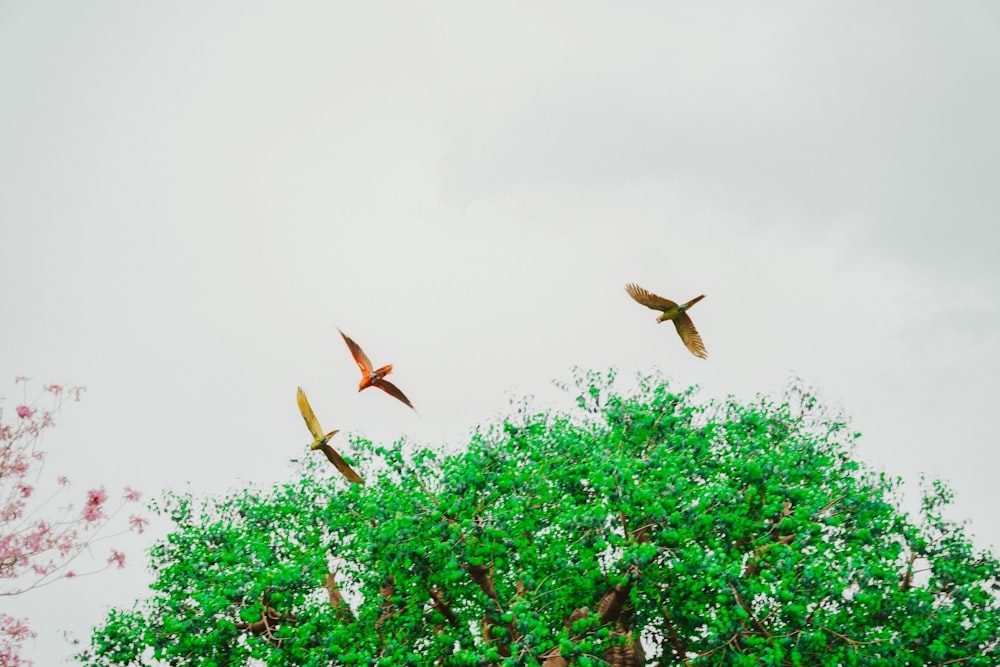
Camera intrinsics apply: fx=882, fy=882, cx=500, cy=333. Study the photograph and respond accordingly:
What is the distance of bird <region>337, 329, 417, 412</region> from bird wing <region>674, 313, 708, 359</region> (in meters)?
5.24

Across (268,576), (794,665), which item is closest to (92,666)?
(268,576)

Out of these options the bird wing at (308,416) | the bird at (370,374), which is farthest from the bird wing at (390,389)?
the bird wing at (308,416)

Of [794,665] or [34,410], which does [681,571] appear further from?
[34,410]

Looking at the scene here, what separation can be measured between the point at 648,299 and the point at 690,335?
3.37 feet

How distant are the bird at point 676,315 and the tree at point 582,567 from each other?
7.00 feet

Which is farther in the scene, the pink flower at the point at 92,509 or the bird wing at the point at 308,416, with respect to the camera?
the bird wing at the point at 308,416

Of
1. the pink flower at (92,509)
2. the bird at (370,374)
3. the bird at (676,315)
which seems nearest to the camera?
the pink flower at (92,509)

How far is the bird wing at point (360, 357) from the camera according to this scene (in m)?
15.0

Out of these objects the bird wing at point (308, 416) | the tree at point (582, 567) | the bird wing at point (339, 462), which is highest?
the bird wing at point (308, 416)

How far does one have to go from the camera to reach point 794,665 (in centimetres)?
1535

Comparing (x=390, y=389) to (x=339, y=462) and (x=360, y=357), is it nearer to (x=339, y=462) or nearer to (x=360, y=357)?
(x=360, y=357)

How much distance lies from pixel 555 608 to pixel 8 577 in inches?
357

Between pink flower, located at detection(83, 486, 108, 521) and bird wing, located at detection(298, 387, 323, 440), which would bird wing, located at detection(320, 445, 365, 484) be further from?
pink flower, located at detection(83, 486, 108, 521)

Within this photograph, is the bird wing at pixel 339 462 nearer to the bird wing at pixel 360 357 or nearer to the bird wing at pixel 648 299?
the bird wing at pixel 360 357
